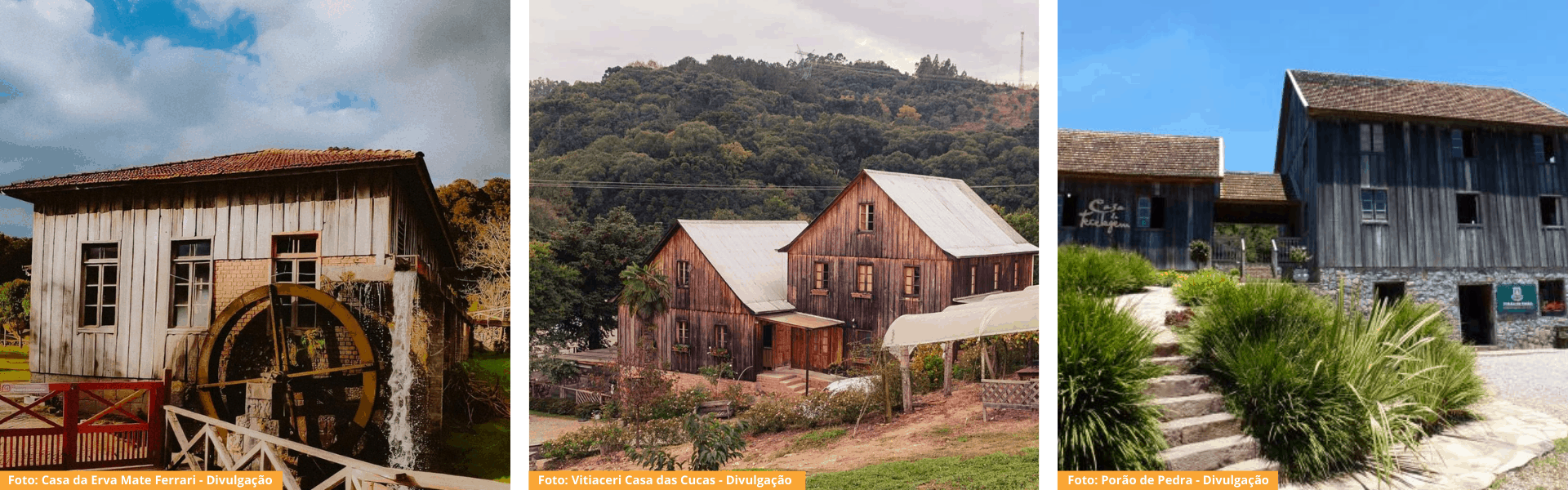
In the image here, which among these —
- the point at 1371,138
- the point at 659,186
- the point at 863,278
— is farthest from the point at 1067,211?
the point at 659,186

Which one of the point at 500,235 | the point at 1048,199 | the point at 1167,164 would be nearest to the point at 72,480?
the point at 500,235

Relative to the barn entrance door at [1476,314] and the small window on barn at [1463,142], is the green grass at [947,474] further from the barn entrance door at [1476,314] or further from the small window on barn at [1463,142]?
the small window on barn at [1463,142]

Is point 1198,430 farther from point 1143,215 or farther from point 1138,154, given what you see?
point 1138,154

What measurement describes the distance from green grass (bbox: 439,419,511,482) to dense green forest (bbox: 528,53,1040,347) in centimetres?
60

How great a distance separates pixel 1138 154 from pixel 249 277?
204 inches

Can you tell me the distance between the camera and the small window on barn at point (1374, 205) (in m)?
4.55

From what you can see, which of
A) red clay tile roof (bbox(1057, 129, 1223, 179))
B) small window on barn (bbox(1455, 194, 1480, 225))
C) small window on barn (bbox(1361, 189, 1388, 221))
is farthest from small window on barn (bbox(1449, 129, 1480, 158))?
red clay tile roof (bbox(1057, 129, 1223, 179))

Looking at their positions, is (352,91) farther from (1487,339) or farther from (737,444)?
(1487,339)

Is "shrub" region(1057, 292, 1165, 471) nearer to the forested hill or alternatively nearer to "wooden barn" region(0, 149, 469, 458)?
the forested hill

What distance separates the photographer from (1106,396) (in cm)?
353

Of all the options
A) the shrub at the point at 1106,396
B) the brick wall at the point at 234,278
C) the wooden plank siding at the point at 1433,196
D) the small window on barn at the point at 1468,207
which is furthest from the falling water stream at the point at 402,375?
the small window on barn at the point at 1468,207

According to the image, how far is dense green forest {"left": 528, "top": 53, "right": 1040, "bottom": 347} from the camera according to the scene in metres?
3.88

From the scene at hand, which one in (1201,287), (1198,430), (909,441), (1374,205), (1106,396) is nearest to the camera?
(1106,396)

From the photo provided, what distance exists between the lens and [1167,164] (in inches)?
172
